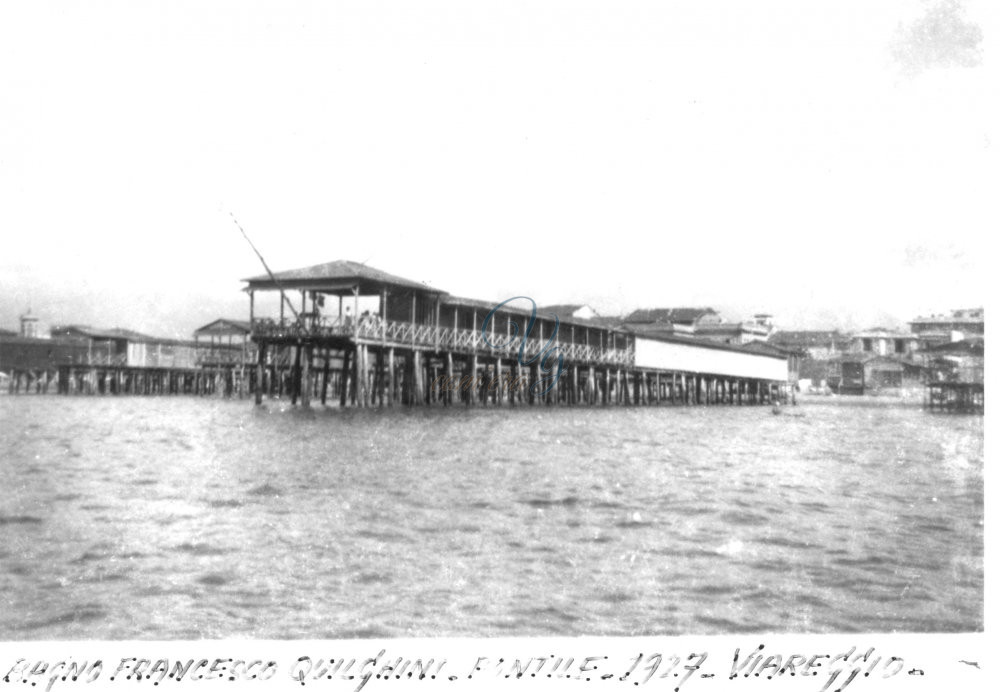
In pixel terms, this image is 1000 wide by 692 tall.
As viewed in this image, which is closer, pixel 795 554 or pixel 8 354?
pixel 795 554

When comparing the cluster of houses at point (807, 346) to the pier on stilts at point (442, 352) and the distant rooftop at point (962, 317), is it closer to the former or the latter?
the pier on stilts at point (442, 352)

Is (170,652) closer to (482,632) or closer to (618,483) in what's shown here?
(482,632)

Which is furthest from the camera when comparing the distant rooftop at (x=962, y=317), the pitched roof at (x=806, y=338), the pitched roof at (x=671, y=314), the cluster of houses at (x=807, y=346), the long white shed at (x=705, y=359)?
the pitched roof at (x=671, y=314)

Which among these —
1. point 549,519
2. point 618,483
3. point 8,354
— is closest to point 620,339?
point 8,354

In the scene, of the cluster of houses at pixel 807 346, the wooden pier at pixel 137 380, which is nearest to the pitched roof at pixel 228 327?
the wooden pier at pixel 137 380

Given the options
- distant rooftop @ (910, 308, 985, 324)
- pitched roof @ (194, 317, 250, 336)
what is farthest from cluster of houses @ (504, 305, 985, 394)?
distant rooftop @ (910, 308, 985, 324)
